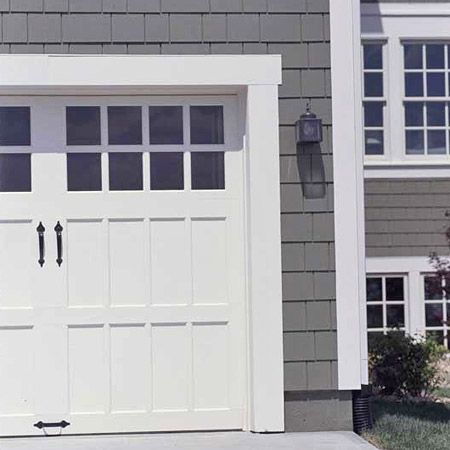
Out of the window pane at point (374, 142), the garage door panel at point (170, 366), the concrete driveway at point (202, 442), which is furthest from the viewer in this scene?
the window pane at point (374, 142)

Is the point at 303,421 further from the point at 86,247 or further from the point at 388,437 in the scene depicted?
the point at 86,247

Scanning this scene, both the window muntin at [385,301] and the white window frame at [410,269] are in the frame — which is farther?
the window muntin at [385,301]

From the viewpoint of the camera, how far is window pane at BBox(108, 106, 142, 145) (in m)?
7.49

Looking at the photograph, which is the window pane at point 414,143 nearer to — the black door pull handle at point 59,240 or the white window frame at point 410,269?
the white window frame at point 410,269

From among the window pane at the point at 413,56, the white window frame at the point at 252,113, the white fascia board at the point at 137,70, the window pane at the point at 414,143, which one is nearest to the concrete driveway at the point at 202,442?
the white window frame at the point at 252,113

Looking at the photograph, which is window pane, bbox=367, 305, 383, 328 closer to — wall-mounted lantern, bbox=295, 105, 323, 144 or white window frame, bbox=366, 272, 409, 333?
white window frame, bbox=366, 272, 409, 333

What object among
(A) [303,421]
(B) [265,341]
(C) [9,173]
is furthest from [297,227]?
(C) [9,173]

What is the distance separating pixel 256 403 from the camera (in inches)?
287

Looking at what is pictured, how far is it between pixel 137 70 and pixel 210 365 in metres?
2.13

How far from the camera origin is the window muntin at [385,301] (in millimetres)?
12625

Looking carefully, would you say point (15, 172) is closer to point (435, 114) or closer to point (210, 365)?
point (210, 365)

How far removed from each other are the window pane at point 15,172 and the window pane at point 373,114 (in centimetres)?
604

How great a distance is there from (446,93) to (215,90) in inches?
228

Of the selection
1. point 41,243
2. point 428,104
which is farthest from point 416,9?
point 41,243
